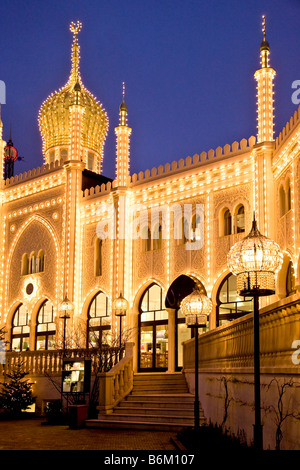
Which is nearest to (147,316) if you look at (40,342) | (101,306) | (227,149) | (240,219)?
(101,306)

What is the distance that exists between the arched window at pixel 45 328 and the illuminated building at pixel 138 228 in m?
0.04

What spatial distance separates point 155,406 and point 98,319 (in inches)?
328

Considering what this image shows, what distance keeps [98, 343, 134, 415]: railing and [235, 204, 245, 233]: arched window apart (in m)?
5.24

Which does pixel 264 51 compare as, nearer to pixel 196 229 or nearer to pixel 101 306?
pixel 196 229

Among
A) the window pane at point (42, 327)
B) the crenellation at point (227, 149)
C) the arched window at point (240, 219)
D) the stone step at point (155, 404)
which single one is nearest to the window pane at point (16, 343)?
the window pane at point (42, 327)

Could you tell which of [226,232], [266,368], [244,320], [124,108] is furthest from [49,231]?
[266,368]

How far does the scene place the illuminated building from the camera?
64.0 feet

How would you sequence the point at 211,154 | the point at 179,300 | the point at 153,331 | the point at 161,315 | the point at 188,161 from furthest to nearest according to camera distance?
the point at 153,331
the point at 161,315
the point at 188,161
the point at 179,300
the point at 211,154

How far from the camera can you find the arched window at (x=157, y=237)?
23359 millimetres

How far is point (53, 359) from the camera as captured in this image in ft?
71.2

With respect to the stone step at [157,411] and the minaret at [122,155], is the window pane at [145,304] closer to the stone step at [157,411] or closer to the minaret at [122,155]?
the minaret at [122,155]

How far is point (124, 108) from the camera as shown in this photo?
2536cm

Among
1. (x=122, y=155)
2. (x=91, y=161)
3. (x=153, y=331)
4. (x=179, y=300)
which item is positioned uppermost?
(x=91, y=161)
